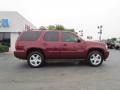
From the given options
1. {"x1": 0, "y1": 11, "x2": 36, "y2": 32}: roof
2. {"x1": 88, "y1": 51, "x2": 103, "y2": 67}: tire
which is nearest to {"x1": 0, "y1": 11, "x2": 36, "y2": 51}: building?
{"x1": 0, "y1": 11, "x2": 36, "y2": 32}: roof

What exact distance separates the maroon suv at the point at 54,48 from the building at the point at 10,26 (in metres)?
17.0

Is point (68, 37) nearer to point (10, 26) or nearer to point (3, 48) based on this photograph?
point (3, 48)

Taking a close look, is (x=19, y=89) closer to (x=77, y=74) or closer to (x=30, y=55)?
(x=77, y=74)

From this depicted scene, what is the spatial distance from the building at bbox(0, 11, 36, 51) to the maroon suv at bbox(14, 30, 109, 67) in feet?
55.9

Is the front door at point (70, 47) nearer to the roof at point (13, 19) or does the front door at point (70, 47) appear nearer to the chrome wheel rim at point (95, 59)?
the chrome wheel rim at point (95, 59)

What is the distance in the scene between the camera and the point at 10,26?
2791cm

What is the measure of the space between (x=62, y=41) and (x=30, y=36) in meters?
1.66

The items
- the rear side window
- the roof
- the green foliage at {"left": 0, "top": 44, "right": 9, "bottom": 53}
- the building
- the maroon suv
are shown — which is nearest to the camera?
the maroon suv

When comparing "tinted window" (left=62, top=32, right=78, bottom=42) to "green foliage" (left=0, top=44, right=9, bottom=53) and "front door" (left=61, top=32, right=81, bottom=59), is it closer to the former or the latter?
"front door" (left=61, top=32, right=81, bottom=59)

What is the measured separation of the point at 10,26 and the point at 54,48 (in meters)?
17.9

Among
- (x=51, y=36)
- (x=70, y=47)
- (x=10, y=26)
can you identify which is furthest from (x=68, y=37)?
(x=10, y=26)

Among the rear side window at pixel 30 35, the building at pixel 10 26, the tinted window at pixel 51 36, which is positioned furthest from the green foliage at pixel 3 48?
the tinted window at pixel 51 36

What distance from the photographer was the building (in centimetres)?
2766

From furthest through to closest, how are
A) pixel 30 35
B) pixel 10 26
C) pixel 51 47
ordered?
1. pixel 10 26
2. pixel 30 35
3. pixel 51 47
